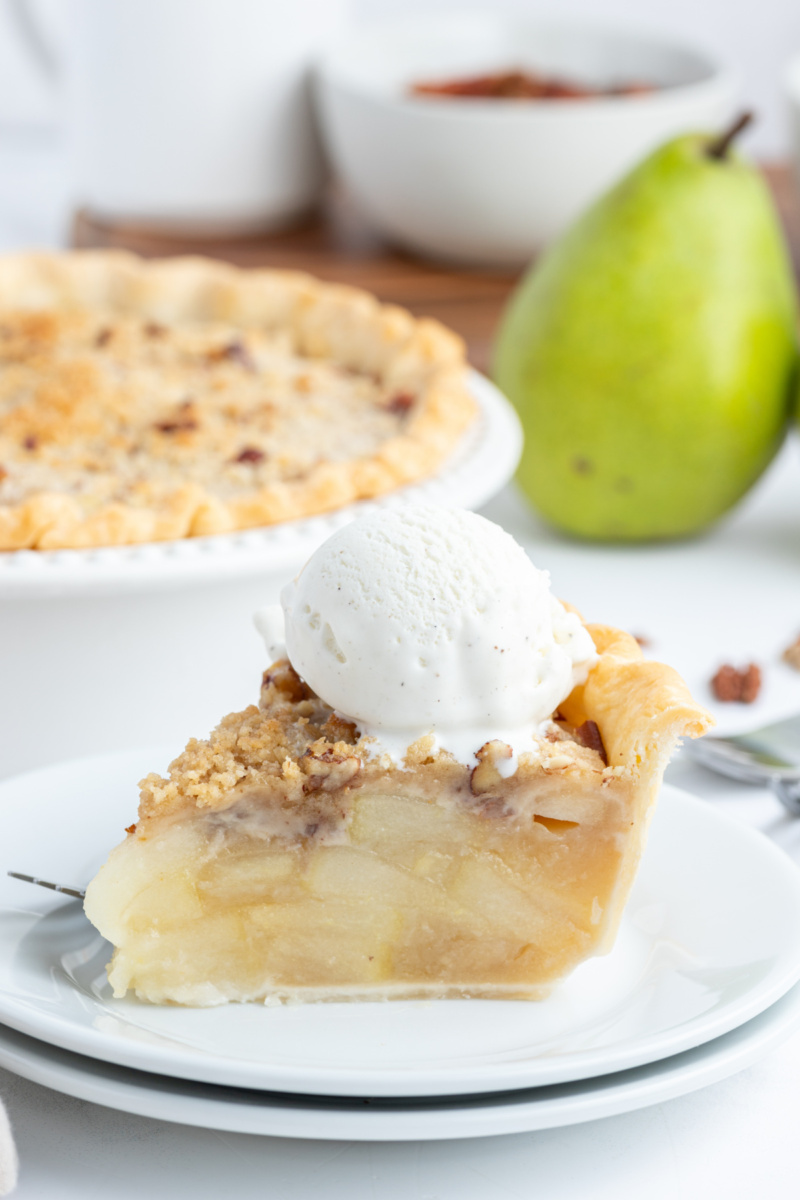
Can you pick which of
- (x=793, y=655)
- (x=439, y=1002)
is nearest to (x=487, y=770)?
(x=439, y=1002)

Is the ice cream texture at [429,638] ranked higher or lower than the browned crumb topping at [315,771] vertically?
higher

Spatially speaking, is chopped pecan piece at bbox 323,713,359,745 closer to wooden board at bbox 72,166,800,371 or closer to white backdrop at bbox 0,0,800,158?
wooden board at bbox 72,166,800,371

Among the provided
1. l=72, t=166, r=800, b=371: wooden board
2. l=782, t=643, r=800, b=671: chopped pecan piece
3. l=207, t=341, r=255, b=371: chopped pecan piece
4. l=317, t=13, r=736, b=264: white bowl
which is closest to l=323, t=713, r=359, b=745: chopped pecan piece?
l=782, t=643, r=800, b=671: chopped pecan piece

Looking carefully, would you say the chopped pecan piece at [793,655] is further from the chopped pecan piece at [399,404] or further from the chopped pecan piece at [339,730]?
the chopped pecan piece at [339,730]

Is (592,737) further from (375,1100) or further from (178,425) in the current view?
(178,425)

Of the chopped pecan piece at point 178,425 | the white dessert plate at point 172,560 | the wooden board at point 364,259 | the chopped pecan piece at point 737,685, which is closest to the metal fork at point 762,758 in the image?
the chopped pecan piece at point 737,685

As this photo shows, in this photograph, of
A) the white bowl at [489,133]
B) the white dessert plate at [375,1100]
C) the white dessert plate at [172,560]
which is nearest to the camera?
the white dessert plate at [375,1100]
